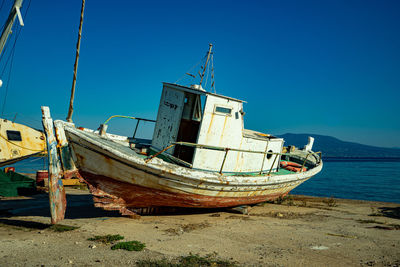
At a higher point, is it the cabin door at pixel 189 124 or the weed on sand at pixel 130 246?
the cabin door at pixel 189 124

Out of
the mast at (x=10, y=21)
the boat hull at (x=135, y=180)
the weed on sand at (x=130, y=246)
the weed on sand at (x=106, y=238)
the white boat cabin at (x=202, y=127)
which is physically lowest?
the weed on sand at (x=106, y=238)

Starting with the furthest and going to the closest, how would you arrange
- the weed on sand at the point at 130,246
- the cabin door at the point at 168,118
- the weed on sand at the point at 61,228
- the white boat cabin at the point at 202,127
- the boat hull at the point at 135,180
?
the cabin door at the point at 168,118, the white boat cabin at the point at 202,127, the boat hull at the point at 135,180, the weed on sand at the point at 61,228, the weed on sand at the point at 130,246

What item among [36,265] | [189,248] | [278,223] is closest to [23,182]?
[36,265]

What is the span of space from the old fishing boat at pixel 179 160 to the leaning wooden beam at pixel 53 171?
5 cm

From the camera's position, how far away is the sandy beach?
18.6ft

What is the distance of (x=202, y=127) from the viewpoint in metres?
9.07

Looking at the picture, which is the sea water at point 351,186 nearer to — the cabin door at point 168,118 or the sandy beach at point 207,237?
the sandy beach at point 207,237

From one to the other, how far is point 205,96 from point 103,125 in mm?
3849

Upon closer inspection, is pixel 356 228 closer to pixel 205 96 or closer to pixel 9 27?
pixel 205 96

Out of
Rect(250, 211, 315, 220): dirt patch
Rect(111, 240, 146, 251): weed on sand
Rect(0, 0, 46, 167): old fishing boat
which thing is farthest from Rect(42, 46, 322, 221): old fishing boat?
Rect(0, 0, 46, 167): old fishing boat

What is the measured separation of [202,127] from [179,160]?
132 centimetres

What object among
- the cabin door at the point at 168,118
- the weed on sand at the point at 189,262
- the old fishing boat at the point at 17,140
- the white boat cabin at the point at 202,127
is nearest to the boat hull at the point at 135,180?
the white boat cabin at the point at 202,127

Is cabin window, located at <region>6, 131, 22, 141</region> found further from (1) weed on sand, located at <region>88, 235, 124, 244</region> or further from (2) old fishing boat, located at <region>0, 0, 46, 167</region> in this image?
(1) weed on sand, located at <region>88, 235, 124, 244</region>

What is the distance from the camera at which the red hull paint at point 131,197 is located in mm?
7855
